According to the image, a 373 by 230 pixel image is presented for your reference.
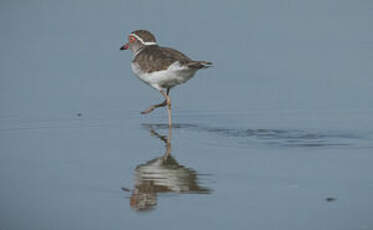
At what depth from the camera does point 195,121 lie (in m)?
12.6

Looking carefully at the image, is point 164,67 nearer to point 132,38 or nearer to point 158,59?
point 158,59

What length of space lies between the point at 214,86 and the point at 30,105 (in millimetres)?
3371

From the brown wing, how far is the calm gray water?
818 millimetres

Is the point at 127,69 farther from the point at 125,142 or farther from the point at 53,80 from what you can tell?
the point at 125,142

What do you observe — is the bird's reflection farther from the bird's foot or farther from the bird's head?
the bird's head

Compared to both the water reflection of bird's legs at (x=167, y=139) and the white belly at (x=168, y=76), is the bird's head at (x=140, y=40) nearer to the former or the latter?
the white belly at (x=168, y=76)

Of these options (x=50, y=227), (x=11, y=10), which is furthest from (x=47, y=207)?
(x=11, y=10)

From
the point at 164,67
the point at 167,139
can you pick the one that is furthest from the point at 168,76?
the point at 167,139

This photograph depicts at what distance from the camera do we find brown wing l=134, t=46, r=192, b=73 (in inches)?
491

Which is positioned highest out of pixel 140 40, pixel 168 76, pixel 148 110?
pixel 140 40

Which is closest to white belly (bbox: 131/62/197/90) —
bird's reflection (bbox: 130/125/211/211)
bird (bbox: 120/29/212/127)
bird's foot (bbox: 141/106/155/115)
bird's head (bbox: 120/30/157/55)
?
bird (bbox: 120/29/212/127)

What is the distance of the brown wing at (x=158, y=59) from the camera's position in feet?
40.9

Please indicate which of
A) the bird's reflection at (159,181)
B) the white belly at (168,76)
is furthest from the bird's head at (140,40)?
the bird's reflection at (159,181)

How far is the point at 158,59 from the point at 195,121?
3.74 ft
